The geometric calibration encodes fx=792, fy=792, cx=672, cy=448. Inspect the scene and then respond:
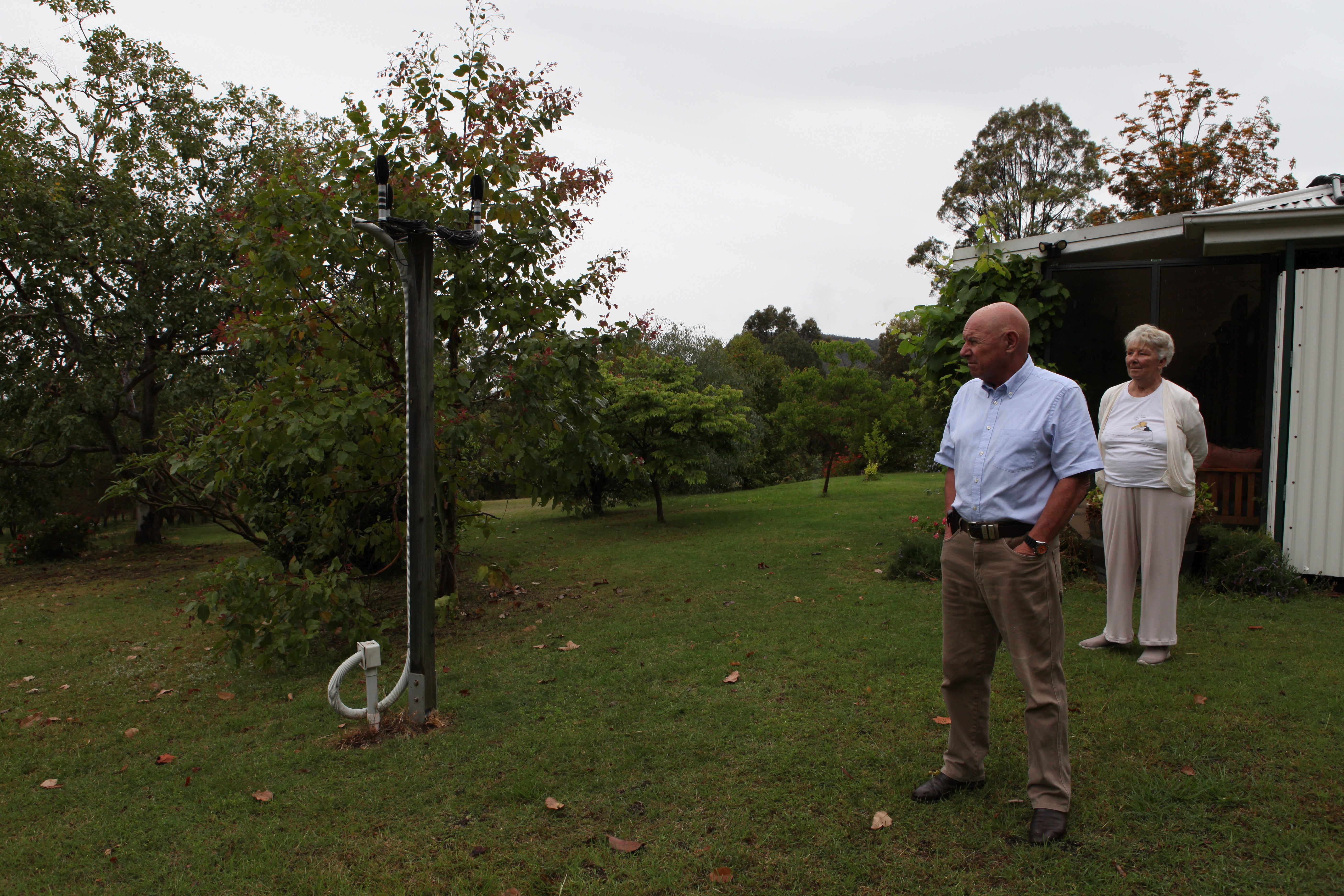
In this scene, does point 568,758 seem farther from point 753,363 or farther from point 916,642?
point 753,363

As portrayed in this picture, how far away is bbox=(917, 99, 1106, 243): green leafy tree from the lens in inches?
1271

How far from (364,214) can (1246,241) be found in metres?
6.76

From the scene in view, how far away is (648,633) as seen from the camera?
580cm

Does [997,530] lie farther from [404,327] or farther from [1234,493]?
[1234,493]

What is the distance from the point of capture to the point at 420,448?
396 cm

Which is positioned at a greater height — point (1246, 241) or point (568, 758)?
point (1246, 241)

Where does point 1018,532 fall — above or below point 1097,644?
Answer: above

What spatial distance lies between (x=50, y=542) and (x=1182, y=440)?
49.9 feet

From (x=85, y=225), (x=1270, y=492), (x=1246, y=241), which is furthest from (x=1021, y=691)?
(x=85, y=225)

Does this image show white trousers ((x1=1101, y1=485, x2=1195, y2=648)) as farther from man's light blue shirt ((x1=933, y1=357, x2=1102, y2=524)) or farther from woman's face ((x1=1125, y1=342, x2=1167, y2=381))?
man's light blue shirt ((x1=933, y1=357, x2=1102, y2=524))

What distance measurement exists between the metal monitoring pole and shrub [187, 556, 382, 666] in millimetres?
1012

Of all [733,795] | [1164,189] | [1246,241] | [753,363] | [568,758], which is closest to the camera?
[733,795]

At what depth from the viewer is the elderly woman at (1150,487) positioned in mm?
4516

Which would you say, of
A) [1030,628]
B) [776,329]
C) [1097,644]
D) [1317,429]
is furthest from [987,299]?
[776,329]
